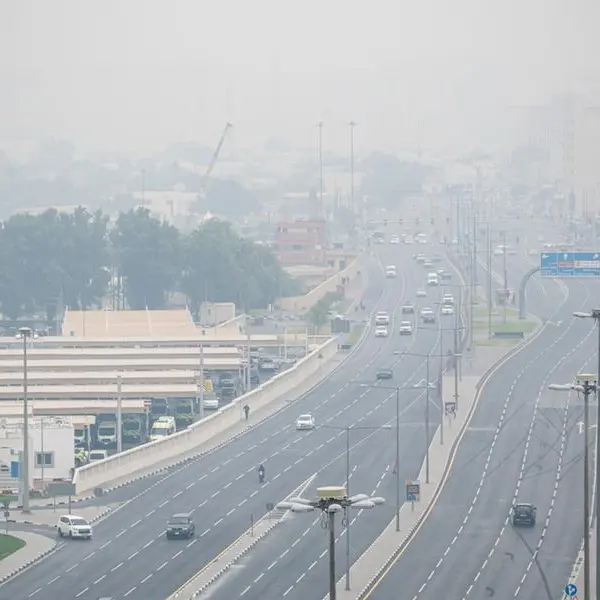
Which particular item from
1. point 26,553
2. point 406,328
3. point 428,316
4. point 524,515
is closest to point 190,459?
point 524,515

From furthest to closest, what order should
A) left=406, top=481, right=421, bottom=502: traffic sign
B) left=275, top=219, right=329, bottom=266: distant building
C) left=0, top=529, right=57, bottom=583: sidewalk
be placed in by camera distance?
left=275, top=219, right=329, bottom=266: distant building < left=406, top=481, right=421, bottom=502: traffic sign < left=0, top=529, right=57, bottom=583: sidewalk

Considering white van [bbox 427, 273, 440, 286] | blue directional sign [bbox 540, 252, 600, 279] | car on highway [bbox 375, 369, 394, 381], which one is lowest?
car on highway [bbox 375, 369, 394, 381]

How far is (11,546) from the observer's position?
5862cm


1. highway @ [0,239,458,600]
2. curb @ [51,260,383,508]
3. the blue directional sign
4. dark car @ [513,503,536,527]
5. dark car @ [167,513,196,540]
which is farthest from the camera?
the blue directional sign

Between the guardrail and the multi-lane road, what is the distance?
24.1ft

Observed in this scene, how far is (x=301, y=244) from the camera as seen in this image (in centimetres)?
15612

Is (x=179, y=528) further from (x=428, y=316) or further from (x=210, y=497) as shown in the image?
(x=428, y=316)

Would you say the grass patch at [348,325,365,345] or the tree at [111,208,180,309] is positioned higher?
the tree at [111,208,180,309]

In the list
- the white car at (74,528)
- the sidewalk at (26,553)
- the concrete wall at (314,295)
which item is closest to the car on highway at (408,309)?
the concrete wall at (314,295)

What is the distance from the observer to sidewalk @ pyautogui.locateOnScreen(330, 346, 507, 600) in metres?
54.5

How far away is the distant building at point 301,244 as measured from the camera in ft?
508

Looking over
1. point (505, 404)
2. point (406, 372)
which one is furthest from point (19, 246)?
Result: point (505, 404)

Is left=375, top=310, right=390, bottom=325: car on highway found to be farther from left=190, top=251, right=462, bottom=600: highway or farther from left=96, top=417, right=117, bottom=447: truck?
left=96, top=417, right=117, bottom=447: truck

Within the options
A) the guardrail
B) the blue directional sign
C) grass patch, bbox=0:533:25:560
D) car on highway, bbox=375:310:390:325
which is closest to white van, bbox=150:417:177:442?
the guardrail
